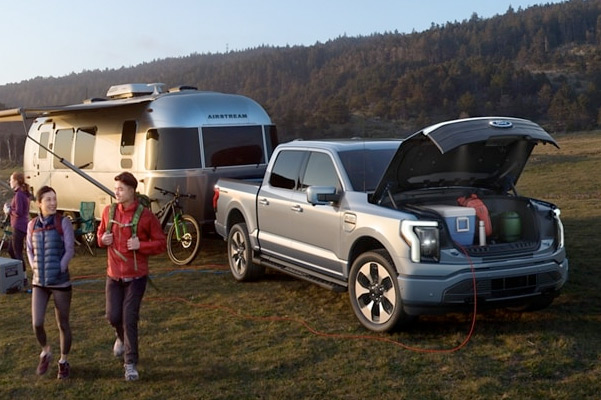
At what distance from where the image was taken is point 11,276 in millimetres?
8734

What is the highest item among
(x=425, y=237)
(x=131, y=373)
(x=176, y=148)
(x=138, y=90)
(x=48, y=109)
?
(x=138, y=90)

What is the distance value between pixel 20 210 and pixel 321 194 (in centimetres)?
446

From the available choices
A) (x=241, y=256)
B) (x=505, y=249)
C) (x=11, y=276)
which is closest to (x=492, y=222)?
(x=505, y=249)

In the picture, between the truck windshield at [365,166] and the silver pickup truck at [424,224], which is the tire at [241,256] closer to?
the silver pickup truck at [424,224]

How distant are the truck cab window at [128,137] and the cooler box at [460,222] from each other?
657 cm

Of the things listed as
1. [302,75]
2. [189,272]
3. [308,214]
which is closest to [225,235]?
[189,272]

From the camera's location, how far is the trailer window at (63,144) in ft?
42.5

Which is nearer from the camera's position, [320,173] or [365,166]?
[365,166]

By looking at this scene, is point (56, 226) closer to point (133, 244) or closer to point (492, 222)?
point (133, 244)

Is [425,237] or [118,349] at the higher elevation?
[425,237]

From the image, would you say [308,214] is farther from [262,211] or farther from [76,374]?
[76,374]

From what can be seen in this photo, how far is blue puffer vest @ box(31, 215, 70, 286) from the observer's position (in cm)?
534

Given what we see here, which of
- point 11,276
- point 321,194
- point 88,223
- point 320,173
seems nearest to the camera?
point 321,194

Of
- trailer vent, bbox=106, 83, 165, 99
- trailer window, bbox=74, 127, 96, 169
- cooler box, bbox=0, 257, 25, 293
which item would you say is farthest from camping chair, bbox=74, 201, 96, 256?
cooler box, bbox=0, 257, 25, 293
